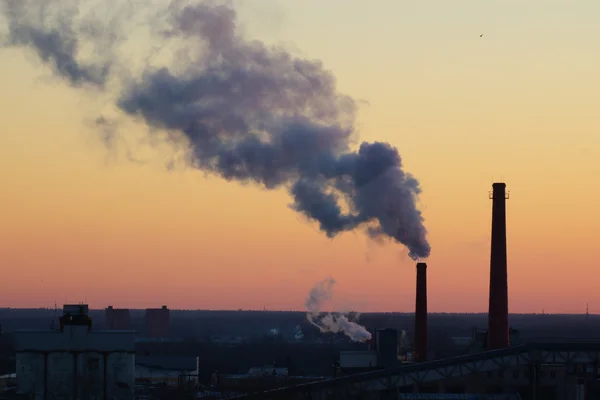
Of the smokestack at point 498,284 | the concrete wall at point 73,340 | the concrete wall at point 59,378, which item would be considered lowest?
the concrete wall at point 59,378

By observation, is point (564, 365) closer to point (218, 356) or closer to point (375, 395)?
point (375, 395)

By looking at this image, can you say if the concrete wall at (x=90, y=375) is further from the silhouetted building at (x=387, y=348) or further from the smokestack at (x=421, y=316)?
the smokestack at (x=421, y=316)

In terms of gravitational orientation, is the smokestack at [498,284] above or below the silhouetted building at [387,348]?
above

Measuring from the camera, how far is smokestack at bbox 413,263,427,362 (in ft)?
309

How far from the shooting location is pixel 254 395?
247 ft

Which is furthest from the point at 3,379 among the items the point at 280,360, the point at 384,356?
the point at 280,360

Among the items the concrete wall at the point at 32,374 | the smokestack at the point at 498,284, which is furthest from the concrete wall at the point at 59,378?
the smokestack at the point at 498,284

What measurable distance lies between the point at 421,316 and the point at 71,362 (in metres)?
33.4

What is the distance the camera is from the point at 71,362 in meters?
70.9

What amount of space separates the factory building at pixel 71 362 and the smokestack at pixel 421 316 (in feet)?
96.0

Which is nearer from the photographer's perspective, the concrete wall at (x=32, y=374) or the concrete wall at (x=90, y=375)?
the concrete wall at (x=32, y=374)

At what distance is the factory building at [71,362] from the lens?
70.6 m

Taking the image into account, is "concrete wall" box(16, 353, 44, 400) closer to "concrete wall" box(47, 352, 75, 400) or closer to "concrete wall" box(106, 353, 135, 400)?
"concrete wall" box(47, 352, 75, 400)

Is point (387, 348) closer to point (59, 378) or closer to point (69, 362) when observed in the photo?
point (69, 362)
